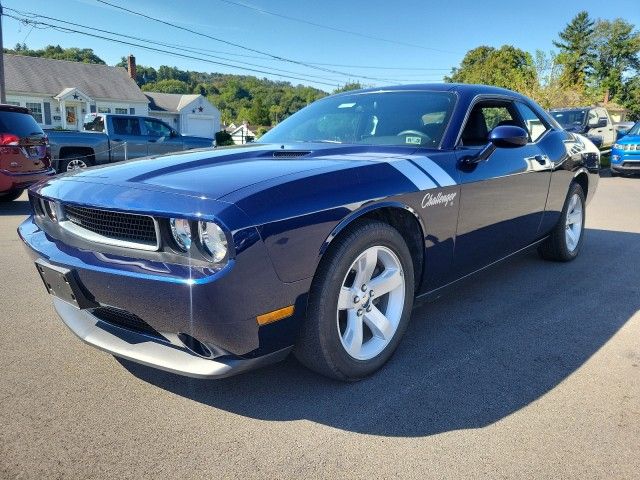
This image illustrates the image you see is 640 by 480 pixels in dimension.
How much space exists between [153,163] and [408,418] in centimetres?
177

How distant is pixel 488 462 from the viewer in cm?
192

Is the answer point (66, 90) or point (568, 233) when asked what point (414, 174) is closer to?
point (568, 233)

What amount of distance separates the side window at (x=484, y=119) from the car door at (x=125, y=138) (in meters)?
10.7

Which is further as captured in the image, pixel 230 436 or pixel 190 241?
pixel 230 436

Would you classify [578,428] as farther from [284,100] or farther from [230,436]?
[284,100]

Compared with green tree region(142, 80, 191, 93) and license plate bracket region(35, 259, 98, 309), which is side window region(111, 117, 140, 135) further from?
green tree region(142, 80, 191, 93)

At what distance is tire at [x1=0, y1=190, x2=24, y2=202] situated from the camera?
7417 millimetres

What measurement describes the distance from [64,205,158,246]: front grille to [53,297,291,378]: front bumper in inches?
16.4

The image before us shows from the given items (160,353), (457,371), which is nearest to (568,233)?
(457,371)

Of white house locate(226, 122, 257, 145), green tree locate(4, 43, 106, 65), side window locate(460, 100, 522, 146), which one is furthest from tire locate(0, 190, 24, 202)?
green tree locate(4, 43, 106, 65)

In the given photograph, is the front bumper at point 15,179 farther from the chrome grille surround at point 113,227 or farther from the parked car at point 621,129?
the parked car at point 621,129

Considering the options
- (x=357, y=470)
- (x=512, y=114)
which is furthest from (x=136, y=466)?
(x=512, y=114)

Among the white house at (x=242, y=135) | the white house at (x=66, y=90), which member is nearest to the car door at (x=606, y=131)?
the white house at (x=242, y=135)

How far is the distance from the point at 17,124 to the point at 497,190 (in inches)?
276
